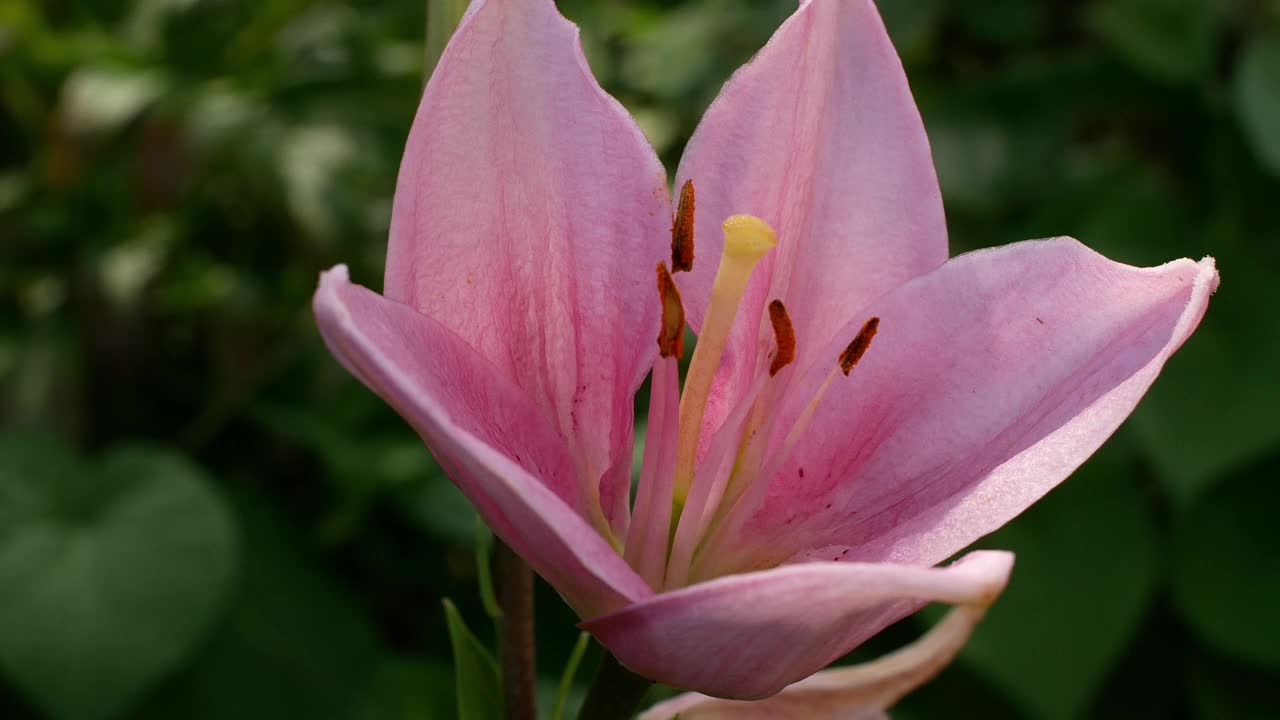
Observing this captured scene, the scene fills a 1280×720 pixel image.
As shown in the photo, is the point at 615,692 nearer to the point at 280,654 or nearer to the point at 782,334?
the point at 782,334

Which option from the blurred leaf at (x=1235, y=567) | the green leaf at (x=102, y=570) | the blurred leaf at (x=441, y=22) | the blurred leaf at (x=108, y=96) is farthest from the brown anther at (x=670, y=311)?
the blurred leaf at (x=108, y=96)

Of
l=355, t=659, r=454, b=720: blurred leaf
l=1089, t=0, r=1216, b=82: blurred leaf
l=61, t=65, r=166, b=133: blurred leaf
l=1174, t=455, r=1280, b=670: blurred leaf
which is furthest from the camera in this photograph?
l=1089, t=0, r=1216, b=82: blurred leaf

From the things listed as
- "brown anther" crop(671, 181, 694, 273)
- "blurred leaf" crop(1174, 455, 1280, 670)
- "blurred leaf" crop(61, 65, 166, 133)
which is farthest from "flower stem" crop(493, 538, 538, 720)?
"blurred leaf" crop(61, 65, 166, 133)

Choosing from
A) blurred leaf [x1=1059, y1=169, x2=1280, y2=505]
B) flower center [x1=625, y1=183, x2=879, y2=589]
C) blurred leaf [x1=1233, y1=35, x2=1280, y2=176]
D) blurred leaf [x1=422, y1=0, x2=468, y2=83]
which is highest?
blurred leaf [x1=422, y1=0, x2=468, y2=83]

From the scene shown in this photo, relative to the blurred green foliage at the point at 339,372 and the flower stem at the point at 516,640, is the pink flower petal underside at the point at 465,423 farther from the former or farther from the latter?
the blurred green foliage at the point at 339,372

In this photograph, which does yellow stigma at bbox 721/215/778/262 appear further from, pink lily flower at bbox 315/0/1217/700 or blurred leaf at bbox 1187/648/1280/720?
blurred leaf at bbox 1187/648/1280/720

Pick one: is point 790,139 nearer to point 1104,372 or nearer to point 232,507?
point 1104,372
